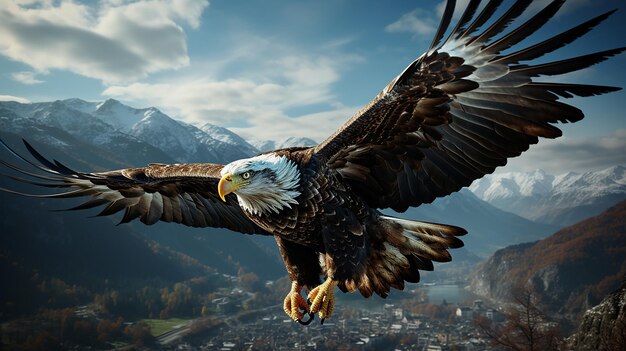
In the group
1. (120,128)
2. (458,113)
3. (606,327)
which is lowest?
(606,327)

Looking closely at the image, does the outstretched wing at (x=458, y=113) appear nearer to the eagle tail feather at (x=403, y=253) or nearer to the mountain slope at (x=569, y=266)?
the eagle tail feather at (x=403, y=253)

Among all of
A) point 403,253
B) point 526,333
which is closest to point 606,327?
point 526,333

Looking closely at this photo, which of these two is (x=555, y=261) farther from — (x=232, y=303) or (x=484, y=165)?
(x=484, y=165)

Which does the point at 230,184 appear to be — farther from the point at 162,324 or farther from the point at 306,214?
the point at 162,324

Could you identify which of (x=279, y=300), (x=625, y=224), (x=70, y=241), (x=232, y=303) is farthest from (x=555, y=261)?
(x=70, y=241)

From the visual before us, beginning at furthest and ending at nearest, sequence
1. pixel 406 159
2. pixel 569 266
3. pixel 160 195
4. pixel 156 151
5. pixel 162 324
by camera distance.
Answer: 1. pixel 156 151
2. pixel 569 266
3. pixel 162 324
4. pixel 160 195
5. pixel 406 159

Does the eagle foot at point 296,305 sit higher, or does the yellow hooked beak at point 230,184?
the yellow hooked beak at point 230,184

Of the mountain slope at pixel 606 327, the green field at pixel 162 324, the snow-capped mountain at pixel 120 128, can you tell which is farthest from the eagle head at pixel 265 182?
the snow-capped mountain at pixel 120 128
